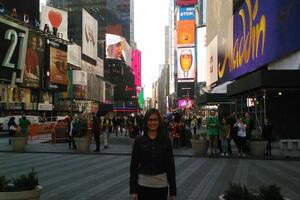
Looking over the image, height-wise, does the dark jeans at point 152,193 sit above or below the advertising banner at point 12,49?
below

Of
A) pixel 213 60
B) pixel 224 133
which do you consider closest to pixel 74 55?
pixel 213 60

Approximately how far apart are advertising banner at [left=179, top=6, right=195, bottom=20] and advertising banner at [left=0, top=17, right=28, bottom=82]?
237ft

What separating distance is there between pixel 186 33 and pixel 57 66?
54777 mm

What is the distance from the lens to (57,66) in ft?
279

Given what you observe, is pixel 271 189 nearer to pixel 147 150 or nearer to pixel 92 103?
pixel 147 150

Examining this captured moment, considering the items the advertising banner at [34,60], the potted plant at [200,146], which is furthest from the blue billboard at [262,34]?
the advertising banner at [34,60]

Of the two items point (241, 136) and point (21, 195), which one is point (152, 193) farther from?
point (241, 136)

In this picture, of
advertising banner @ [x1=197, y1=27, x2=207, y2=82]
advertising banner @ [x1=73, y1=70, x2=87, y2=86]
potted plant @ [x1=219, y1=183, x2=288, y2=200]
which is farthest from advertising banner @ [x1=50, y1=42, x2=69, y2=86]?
potted plant @ [x1=219, y1=183, x2=288, y2=200]

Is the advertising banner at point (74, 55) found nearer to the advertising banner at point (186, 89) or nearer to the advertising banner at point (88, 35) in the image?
the advertising banner at point (88, 35)

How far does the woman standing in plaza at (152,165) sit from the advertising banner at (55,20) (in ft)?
298

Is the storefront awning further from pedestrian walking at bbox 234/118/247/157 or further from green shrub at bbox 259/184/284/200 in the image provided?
green shrub at bbox 259/184/284/200

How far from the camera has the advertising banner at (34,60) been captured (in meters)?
74.4

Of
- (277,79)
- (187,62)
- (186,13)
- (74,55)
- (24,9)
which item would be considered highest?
(186,13)

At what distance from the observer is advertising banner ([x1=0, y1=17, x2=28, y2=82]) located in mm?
65375
